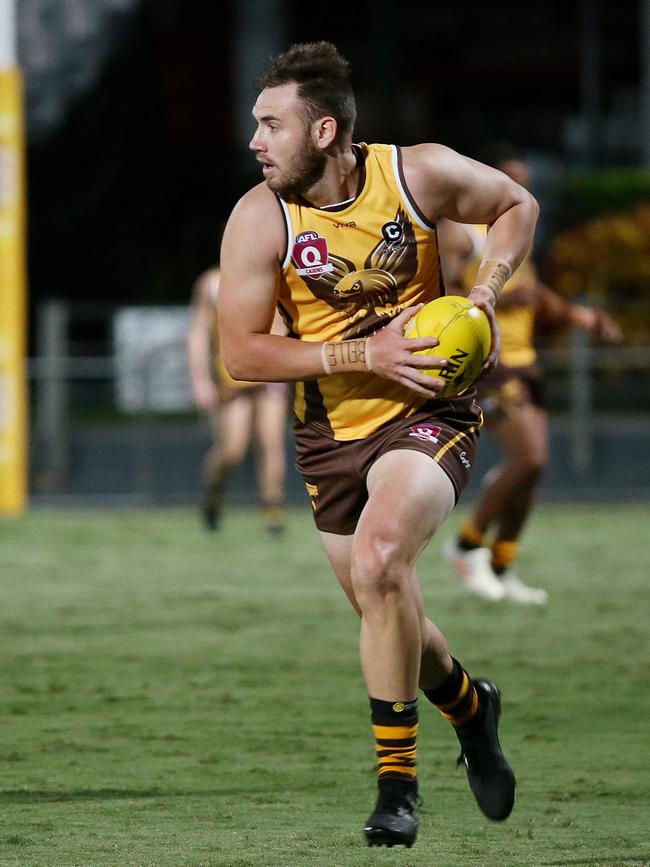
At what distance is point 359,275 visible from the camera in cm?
524

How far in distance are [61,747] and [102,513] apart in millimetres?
10062

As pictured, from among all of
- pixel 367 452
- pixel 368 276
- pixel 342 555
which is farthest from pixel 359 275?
pixel 342 555

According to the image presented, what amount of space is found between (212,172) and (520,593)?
21203 mm

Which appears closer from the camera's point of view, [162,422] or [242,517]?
[242,517]

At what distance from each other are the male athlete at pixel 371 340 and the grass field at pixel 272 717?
0.38 meters

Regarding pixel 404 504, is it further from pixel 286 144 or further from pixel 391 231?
pixel 286 144

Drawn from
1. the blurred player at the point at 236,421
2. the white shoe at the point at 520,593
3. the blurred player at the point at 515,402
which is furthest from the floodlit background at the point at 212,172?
the blurred player at the point at 515,402

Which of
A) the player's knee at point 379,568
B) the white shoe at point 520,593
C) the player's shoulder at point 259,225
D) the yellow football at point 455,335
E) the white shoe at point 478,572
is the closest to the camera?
the player's knee at point 379,568

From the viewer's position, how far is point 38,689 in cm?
733

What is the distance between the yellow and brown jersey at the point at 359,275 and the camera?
520 centimetres

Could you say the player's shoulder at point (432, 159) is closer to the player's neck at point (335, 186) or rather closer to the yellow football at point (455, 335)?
the player's neck at point (335, 186)

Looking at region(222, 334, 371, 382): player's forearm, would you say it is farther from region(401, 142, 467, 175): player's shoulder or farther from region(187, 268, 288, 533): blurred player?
region(187, 268, 288, 533): blurred player

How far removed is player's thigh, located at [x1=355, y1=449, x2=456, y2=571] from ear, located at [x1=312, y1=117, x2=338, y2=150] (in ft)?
3.08

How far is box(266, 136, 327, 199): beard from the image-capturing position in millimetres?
5180
